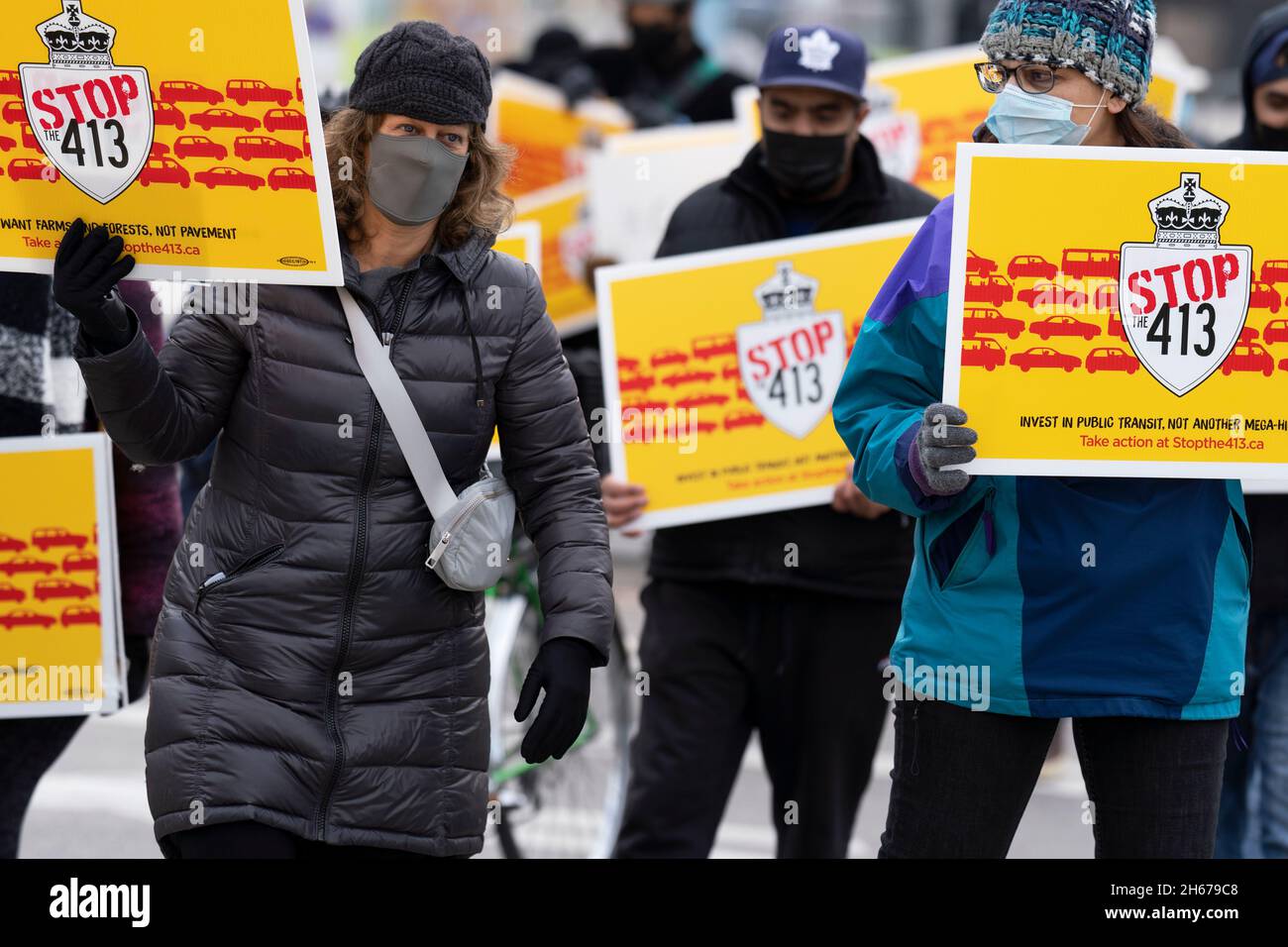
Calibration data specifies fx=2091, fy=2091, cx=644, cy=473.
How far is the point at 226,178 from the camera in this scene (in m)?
3.58

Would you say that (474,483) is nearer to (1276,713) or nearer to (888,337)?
(888,337)

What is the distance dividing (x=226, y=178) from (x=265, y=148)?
0.09 metres

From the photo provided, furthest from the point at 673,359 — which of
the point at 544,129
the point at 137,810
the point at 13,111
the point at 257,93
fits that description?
the point at 544,129

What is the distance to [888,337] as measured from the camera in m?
3.65

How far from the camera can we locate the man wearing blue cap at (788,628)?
496 cm

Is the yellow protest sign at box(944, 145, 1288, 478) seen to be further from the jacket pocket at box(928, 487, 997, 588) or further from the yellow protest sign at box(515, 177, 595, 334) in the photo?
the yellow protest sign at box(515, 177, 595, 334)

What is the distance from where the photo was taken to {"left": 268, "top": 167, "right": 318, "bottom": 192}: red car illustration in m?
3.56

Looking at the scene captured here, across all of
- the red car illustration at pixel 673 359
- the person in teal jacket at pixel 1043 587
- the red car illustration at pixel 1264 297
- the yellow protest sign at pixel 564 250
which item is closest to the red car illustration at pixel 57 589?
the red car illustration at pixel 673 359

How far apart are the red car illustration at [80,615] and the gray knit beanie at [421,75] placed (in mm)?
1310

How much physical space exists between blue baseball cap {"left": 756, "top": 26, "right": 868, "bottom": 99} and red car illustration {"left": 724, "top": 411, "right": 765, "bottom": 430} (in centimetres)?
81

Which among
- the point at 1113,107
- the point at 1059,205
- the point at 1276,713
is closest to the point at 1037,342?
the point at 1059,205

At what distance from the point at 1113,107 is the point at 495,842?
3.64m


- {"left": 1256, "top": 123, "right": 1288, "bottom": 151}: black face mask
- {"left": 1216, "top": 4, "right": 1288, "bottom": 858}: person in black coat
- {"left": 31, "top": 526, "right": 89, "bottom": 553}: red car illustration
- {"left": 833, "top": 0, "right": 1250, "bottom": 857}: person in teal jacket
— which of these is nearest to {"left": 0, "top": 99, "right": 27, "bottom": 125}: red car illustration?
{"left": 31, "top": 526, "right": 89, "bottom": 553}: red car illustration

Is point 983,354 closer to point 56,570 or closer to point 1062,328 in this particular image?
point 1062,328
